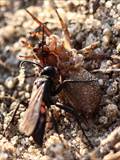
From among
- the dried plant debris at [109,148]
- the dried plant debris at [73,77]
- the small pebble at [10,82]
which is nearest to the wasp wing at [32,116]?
the dried plant debris at [73,77]

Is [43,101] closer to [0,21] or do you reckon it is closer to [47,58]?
[47,58]

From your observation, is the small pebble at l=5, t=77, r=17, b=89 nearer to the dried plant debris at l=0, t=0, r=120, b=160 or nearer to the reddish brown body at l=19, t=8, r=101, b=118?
the dried plant debris at l=0, t=0, r=120, b=160

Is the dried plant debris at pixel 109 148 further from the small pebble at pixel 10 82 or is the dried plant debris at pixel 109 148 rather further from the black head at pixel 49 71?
the small pebble at pixel 10 82

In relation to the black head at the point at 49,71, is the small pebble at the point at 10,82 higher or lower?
higher

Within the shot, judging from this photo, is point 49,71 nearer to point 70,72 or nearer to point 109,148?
point 70,72

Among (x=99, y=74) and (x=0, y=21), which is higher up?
(x=0, y=21)

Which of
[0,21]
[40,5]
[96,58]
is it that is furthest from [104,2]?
[0,21]
